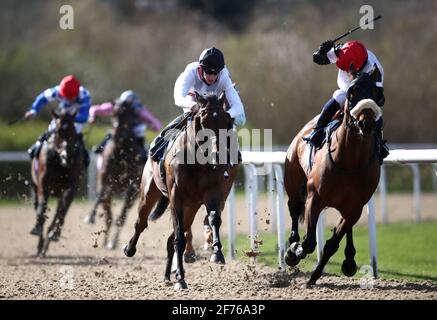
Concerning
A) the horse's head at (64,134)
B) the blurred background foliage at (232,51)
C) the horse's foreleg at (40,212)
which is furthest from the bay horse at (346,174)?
the blurred background foliage at (232,51)

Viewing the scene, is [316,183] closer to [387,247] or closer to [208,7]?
[387,247]

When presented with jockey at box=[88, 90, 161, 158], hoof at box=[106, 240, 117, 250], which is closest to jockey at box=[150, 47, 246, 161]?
hoof at box=[106, 240, 117, 250]

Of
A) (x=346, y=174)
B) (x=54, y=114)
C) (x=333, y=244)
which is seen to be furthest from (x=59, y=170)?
(x=346, y=174)

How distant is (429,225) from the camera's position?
49.0 feet

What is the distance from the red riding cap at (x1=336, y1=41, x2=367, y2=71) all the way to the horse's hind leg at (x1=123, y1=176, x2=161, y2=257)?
2.19 meters

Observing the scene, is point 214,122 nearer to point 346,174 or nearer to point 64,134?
point 346,174

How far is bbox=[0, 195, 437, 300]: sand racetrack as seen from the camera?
23.6 ft

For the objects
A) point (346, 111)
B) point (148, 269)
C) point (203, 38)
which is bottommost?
point (148, 269)

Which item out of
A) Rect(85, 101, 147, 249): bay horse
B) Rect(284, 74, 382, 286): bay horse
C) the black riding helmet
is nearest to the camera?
Rect(284, 74, 382, 286): bay horse

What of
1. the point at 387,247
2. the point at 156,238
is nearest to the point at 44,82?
the point at 156,238

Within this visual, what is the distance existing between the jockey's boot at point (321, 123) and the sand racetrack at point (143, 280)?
4.12 feet

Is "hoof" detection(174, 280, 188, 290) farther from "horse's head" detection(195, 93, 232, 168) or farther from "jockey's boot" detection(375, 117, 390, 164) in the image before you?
"jockey's boot" detection(375, 117, 390, 164)

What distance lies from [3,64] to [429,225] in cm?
1455

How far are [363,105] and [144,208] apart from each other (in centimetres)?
286
